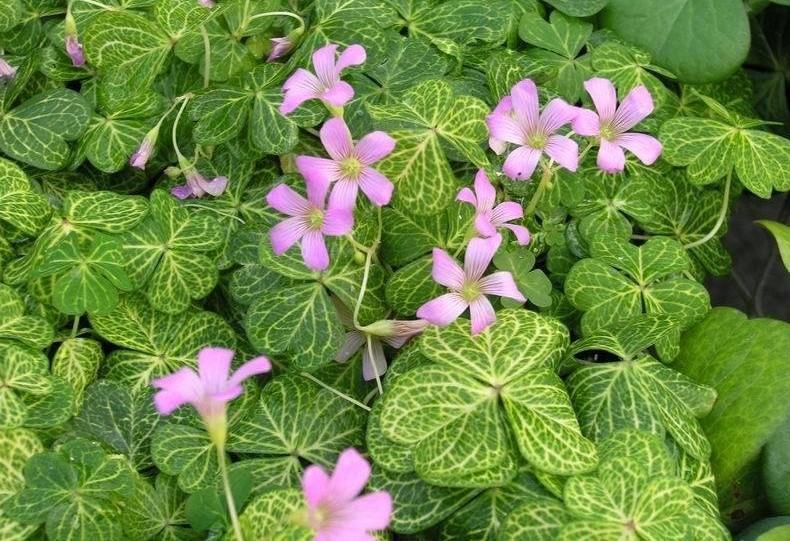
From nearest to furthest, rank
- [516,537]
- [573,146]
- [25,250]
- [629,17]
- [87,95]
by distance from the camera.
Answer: [516,537] < [573,146] < [25,250] < [87,95] < [629,17]

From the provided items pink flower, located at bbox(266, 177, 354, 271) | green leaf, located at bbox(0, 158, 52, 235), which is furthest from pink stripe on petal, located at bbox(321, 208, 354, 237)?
green leaf, located at bbox(0, 158, 52, 235)

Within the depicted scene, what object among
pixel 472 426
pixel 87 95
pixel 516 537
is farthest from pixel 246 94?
pixel 516 537

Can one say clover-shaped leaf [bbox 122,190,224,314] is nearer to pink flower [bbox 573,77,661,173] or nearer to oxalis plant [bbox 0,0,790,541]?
oxalis plant [bbox 0,0,790,541]

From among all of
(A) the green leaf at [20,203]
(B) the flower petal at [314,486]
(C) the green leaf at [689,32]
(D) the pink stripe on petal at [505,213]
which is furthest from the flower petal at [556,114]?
(A) the green leaf at [20,203]

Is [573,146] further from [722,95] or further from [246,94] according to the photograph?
[722,95]

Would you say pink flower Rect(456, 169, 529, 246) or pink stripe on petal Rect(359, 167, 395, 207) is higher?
pink stripe on petal Rect(359, 167, 395, 207)

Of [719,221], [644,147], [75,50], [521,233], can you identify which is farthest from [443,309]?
[75,50]

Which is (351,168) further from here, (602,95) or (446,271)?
(602,95)

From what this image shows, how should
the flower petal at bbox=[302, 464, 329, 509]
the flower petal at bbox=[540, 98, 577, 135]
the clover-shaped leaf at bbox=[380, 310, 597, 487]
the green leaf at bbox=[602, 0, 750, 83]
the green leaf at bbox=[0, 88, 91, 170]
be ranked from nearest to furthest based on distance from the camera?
the flower petal at bbox=[302, 464, 329, 509]
the clover-shaped leaf at bbox=[380, 310, 597, 487]
the flower petal at bbox=[540, 98, 577, 135]
the green leaf at bbox=[0, 88, 91, 170]
the green leaf at bbox=[602, 0, 750, 83]
